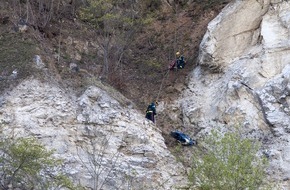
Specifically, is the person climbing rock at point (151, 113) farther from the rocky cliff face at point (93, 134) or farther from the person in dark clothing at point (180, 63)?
the person in dark clothing at point (180, 63)

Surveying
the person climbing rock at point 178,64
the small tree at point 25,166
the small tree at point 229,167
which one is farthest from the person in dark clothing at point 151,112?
the small tree at point 25,166

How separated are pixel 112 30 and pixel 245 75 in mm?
7376

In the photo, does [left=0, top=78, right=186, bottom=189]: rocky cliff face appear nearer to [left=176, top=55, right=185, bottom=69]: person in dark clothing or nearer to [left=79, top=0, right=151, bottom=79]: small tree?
[left=79, top=0, right=151, bottom=79]: small tree

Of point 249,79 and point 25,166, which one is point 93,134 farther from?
point 249,79

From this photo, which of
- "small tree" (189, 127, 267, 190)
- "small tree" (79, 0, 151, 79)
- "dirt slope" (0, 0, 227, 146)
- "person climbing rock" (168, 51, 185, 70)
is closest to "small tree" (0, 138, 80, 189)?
"small tree" (189, 127, 267, 190)

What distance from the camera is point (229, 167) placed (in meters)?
15.0

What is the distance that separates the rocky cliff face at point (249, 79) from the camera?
64.7 ft

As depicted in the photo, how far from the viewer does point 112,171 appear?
18.6 m

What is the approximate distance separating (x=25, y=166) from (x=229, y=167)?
6795 millimetres

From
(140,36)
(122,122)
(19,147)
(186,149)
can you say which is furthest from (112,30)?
(19,147)

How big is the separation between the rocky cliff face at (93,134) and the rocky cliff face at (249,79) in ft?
10.4

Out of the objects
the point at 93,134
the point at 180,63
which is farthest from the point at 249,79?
the point at 93,134

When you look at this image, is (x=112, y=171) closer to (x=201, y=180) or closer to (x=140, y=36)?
(x=201, y=180)

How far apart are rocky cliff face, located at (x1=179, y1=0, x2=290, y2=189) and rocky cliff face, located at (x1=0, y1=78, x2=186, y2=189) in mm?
3168
